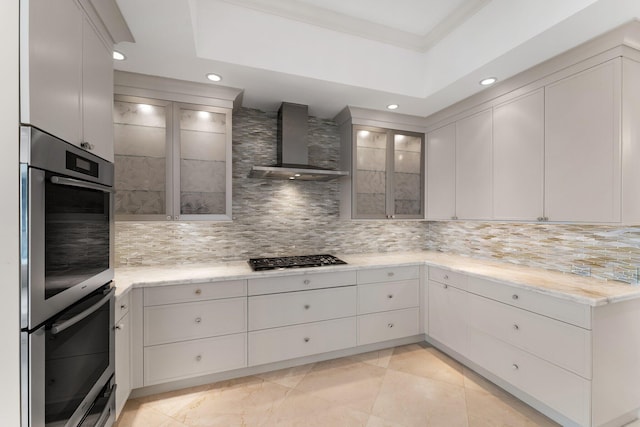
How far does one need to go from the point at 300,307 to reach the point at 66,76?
2192 millimetres

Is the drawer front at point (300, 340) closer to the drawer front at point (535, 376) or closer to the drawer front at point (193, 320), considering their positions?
the drawer front at point (193, 320)

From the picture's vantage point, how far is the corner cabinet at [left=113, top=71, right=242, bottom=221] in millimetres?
2242

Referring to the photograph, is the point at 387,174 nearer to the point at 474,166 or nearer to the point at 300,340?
the point at 474,166

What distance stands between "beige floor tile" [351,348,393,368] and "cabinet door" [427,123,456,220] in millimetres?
1591

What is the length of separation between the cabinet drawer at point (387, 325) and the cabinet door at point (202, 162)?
67.9 inches

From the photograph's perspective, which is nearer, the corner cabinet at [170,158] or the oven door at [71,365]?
the oven door at [71,365]

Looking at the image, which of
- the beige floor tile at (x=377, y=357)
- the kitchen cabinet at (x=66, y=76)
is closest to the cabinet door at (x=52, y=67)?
the kitchen cabinet at (x=66, y=76)

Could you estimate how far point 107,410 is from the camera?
4.98ft

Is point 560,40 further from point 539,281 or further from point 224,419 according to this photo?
point 224,419

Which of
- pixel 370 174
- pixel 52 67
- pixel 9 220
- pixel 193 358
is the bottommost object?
pixel 193 358

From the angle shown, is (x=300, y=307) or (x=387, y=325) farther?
(x=387, y=325)

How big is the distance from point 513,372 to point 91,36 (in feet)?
11.4

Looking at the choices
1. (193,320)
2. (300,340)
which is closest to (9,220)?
(193,320)

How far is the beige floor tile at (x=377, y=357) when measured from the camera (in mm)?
2643
